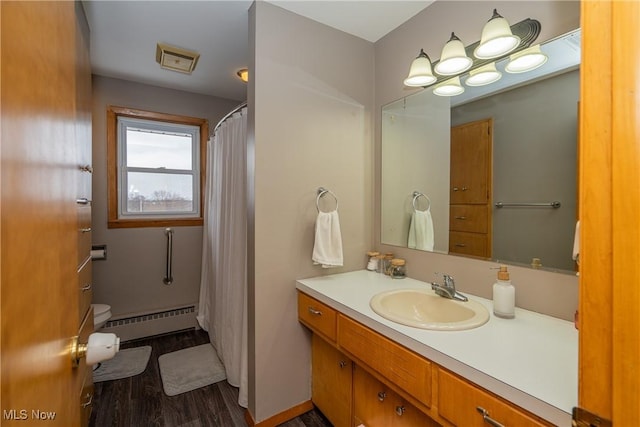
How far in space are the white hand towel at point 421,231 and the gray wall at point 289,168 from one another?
0.40m

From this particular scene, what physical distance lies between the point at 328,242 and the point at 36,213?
4.44ft

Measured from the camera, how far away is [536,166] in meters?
1.22

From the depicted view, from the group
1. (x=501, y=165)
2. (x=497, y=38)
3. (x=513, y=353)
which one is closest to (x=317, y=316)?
(x=513, y=353)

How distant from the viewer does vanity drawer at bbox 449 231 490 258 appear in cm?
140

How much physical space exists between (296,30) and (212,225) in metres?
1.74

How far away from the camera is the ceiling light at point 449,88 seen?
1.52m

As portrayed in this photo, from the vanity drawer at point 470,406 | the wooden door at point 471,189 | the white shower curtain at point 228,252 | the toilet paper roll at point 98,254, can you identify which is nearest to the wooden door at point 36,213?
the vanity drawer at point 470,406

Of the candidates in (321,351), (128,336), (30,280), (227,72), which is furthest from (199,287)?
(30,280)

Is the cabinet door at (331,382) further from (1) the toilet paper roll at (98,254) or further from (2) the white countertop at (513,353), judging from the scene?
(1) the toilet paper roll at (98,254)

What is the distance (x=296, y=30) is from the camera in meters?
1.69

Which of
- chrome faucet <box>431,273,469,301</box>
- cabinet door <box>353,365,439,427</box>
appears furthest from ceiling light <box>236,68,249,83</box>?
cabinet door <box>353,365,439,427</box>

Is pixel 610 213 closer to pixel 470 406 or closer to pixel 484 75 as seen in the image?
pixel 470 406

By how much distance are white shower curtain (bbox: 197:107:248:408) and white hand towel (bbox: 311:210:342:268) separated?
0.54 metres

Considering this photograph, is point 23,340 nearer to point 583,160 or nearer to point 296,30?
point 583,160
